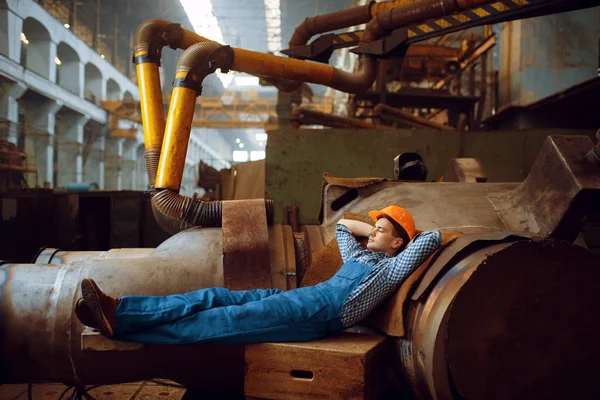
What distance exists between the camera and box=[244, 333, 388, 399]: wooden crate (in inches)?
86.4

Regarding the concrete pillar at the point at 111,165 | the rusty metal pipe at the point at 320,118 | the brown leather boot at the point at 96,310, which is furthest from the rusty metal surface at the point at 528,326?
the concrete pillar at the point at 111,165

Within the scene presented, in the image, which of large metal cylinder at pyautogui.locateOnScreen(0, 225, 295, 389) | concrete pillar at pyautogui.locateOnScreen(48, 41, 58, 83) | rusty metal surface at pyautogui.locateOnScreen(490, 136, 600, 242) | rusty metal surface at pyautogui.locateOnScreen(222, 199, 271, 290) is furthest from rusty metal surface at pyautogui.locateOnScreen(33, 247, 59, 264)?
concrete pillar at pyautogui.locateOnScreen(48, 41, 58, 83)

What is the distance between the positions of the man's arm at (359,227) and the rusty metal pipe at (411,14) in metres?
3.51

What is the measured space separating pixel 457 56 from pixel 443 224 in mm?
8913

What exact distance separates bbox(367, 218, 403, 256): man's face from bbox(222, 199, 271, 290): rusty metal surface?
0.69m

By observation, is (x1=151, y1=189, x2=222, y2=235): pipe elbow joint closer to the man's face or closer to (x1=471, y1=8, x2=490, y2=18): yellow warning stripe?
the man's face

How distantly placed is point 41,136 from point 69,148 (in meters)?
2.94

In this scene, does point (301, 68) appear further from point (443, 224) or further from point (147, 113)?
point (443, 224)

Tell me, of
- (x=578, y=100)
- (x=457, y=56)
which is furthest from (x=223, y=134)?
(x=578, y=100)

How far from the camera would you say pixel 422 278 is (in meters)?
2.36

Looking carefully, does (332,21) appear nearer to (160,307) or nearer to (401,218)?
(401,218)

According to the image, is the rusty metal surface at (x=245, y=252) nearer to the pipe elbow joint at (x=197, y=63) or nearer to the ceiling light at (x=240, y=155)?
the pipe elbow joint at (x=197, y=63)

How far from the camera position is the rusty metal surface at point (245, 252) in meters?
2.89

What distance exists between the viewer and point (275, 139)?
6883 mm
